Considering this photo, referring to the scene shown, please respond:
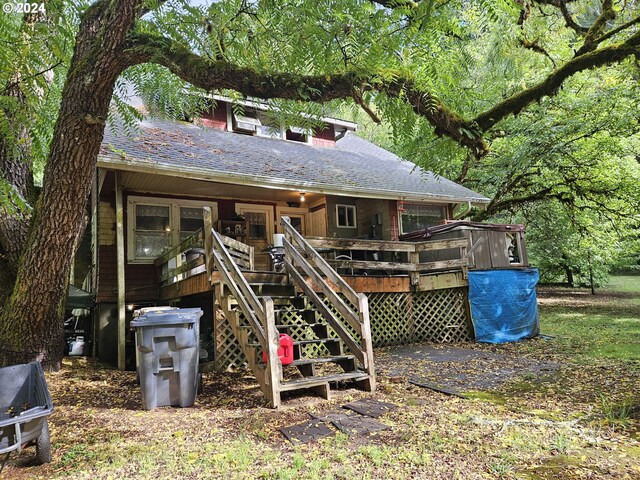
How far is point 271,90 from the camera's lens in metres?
4.16

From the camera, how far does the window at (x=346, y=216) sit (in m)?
11.8

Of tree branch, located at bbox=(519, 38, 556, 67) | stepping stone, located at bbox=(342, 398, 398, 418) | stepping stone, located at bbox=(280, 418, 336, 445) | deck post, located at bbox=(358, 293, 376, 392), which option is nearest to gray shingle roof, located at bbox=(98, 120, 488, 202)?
deck post, located at bbox=(358, 293, 376, 392)

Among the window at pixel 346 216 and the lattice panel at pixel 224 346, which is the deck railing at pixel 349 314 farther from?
the window at pixel 346 216

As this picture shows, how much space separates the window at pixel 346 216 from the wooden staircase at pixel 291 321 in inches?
177

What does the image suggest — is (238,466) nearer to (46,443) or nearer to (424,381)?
(46,443)

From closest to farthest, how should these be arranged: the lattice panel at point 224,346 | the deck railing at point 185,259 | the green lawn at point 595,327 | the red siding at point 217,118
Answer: the lattice panel at point 224,346, the deck railing at point 185,259, the green lawn at point 595,327, the red siding at point 217,118

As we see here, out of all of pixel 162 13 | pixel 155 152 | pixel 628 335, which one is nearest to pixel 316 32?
pixel 162 13

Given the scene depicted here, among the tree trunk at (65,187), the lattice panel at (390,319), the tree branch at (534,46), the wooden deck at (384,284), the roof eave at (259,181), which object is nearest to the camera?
the tree trunk at (65,187)

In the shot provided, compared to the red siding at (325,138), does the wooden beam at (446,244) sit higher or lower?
lower

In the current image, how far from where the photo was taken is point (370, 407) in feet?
14.1

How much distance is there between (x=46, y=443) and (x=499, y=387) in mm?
Answer: 4750

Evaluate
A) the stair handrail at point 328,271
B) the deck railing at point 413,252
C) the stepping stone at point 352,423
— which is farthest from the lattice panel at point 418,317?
the stepping stone at point 352,423

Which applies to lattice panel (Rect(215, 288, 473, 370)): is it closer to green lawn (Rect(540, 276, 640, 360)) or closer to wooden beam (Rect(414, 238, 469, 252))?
wooden beam (Rect(414, 238, 469, 252))

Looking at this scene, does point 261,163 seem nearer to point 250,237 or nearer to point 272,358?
point 250,237
